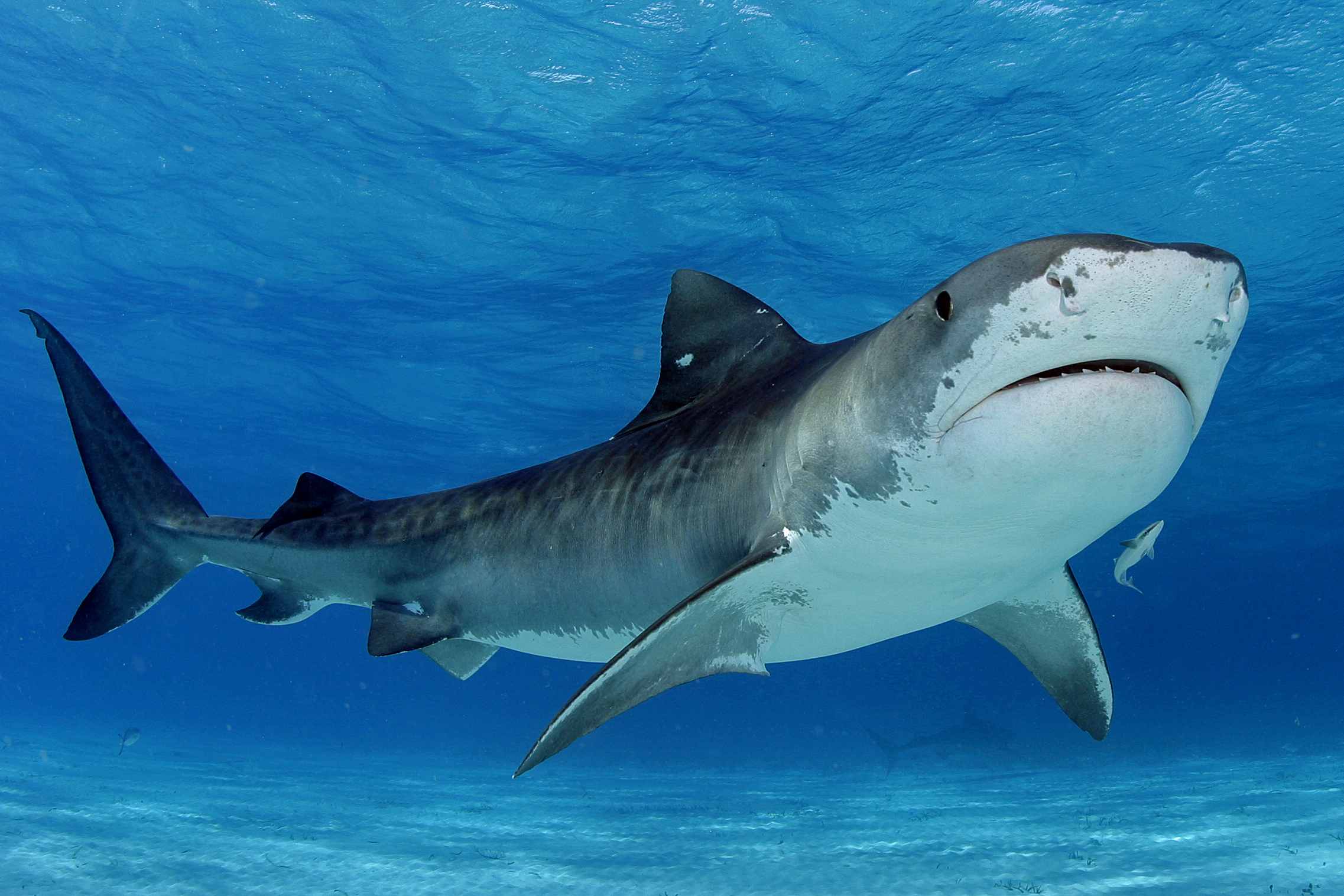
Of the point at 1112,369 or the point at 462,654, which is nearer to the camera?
the point at 1112,369

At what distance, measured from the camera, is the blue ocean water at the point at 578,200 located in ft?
39.3

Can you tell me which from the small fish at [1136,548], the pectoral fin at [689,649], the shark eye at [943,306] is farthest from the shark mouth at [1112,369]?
the small fish at [1136,548]

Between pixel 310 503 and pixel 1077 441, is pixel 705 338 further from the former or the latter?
pixel 310 503

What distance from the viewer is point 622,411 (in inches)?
1051

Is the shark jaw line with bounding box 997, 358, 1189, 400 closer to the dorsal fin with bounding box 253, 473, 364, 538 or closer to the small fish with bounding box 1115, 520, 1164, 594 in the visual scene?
the dorsal fin with bounding box 253, 473, 364, 538

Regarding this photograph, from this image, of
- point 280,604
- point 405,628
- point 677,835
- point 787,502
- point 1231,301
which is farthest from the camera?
point 677,835

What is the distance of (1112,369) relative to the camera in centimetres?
221

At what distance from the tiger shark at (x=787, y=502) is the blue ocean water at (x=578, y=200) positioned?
5.20 metres

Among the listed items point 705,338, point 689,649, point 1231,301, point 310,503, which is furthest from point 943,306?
point 310,503

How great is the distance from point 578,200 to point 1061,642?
1350 centimetres

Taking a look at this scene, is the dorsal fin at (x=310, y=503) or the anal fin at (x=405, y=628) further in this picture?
the dorsal fin at (x=310, y=503)

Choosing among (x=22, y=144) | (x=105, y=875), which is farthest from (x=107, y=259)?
(x=105, y=875)

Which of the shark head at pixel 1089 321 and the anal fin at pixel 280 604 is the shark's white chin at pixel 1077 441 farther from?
the anal fin at pixel 280 604

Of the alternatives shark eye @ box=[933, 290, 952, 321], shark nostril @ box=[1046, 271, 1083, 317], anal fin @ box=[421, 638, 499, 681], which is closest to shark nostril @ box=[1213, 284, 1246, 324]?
shark nostril @ box=[1046, 271, 1083, 317]
